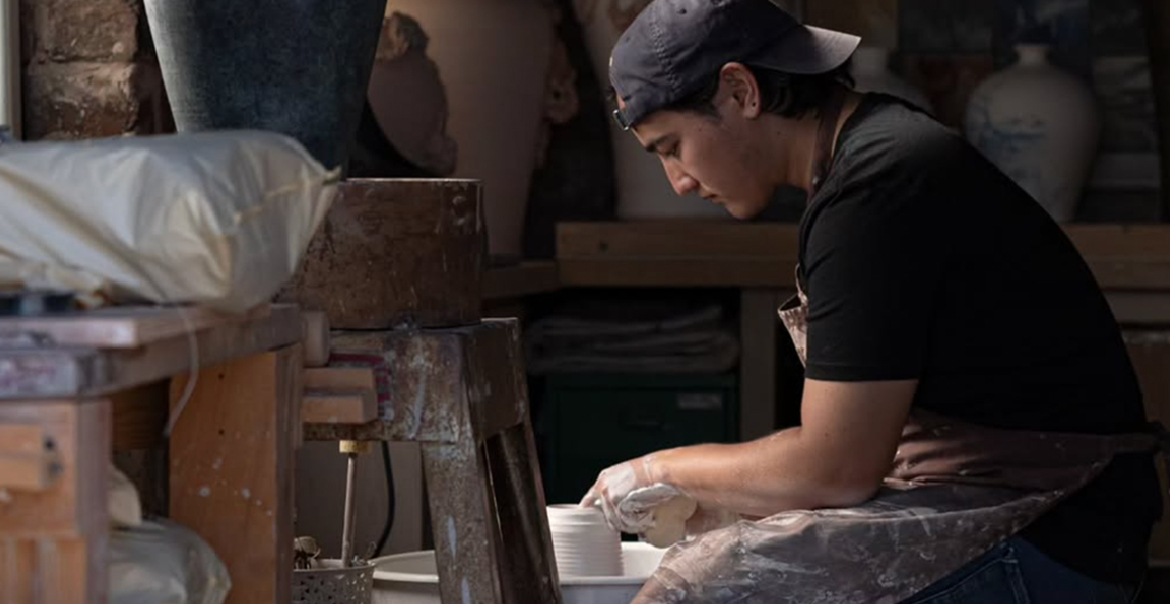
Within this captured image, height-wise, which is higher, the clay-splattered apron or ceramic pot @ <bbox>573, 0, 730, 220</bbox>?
ceramic pot @ <bbox>573, 0, 730, 220</bbox>

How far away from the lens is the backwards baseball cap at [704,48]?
2088 mm

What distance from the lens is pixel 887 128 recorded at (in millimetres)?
2033

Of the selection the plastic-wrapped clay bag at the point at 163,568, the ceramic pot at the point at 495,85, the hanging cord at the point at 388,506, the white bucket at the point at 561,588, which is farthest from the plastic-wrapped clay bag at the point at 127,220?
the ceramic pot at the point at 495,85

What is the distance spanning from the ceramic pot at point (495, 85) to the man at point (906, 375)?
1511 millimetres

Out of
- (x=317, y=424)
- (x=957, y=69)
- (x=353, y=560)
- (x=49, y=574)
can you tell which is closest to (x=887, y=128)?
(x=317, y=424)

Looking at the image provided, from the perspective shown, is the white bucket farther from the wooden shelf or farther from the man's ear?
the wooden shelf

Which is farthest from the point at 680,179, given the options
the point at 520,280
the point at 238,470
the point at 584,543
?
the point at 520,280

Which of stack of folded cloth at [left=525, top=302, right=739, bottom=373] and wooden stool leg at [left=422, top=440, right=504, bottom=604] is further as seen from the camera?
stack of folded cloth at [left=525, top=302, right=739, bottom=373]

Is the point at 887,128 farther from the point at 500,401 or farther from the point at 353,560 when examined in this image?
the point at 353,560

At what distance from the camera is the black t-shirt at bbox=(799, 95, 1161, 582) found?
1928mm

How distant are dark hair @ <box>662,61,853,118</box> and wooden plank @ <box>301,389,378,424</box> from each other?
524mm

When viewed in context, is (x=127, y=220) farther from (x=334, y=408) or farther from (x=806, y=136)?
(x=806, y=136)

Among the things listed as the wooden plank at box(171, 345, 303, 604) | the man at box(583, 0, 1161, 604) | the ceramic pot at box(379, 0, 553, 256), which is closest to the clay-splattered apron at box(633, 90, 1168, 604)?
the man at box(583, 0, 1161, 604)

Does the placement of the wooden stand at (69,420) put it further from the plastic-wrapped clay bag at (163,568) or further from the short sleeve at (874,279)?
the short sleeve at (874,279)
